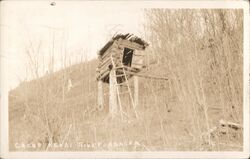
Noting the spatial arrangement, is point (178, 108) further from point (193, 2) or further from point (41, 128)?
point (41, 128)

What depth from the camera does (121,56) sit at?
87.4 inches

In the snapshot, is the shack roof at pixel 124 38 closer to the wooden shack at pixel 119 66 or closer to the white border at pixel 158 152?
the wooden shack at pixel 119 66

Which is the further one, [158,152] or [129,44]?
[129,44]

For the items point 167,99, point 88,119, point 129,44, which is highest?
point 129,44

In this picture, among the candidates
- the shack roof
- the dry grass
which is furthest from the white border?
the shack roof

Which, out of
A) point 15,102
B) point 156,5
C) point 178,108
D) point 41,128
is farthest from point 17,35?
point 178,108

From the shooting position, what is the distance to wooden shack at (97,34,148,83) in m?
2.17

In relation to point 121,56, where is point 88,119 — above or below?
below

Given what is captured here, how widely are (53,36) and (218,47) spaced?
908 millimetres

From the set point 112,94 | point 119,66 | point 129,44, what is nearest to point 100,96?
point 112,94

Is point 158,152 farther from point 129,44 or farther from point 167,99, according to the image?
point 129,44

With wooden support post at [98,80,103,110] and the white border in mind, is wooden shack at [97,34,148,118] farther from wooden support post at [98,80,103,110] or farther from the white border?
the white border

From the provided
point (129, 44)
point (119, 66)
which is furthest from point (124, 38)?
point (119, 66)

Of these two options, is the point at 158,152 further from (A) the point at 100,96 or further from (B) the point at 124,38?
(B) the point at 124,38
